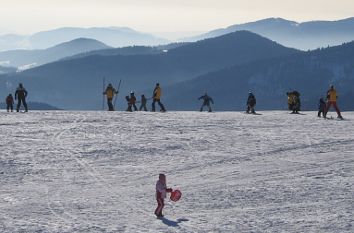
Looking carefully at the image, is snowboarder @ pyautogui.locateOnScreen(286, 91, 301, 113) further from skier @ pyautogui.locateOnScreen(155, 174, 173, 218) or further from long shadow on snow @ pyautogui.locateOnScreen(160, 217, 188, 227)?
long shadow on snow @ pyautogui.locateOnScreen(160, 217, 188, 227)

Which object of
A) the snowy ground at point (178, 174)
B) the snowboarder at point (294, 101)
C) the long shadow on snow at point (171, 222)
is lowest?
the long shadow on snow at point (171, 222)

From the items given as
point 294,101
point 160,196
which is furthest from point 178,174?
point 294,101

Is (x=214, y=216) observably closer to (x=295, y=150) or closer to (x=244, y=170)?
(x=244, y=170)

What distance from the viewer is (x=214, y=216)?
13.5m

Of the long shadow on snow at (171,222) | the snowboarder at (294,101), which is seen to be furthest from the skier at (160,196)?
the snowboarder at (294,101)

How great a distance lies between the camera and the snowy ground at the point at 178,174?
13125 mm

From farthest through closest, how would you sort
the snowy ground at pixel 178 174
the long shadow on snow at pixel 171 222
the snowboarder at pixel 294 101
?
the snowboarder at pixel 294 101 → the snowy ground at pixel 178 174 → the long shadow on snow at pixel 171 222

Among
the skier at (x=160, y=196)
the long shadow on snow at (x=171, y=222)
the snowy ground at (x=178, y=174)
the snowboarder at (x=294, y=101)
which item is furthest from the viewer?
the snowboarder at (x=294, y=101)

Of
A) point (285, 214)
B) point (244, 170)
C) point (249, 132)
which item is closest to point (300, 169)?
point (244, 170)

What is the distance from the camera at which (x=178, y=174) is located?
18.0 meters

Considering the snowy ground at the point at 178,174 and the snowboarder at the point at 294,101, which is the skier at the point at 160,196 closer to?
the snowy ground at the point at 178,174

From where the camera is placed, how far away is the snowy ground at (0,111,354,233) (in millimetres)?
13125

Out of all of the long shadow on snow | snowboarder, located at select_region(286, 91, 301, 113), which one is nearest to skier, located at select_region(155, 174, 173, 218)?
the long shadow on snow

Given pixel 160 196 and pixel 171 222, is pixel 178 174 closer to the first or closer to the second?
pixel 160 196
